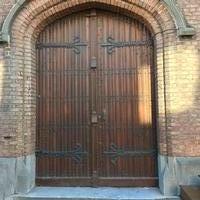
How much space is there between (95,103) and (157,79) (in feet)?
4.21

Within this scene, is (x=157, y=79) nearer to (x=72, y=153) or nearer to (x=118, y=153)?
(x=118, y=153)

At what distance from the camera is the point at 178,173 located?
6270 millimetres

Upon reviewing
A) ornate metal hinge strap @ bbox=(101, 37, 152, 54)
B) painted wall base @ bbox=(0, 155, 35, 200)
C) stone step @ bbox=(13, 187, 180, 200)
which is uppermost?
ornate metal hinge strap @ bbox=(101, 37, 152, 54)

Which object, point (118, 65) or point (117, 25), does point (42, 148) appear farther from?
point (117, 25)

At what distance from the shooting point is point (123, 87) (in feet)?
23.0

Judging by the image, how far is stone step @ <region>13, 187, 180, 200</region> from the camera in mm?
6281

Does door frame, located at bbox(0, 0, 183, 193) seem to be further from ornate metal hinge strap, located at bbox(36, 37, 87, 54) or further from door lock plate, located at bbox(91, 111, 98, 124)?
door lock plate, located at bbox(91, 111, 98, 124)

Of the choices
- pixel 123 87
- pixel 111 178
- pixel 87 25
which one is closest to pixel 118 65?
pixel 123 87

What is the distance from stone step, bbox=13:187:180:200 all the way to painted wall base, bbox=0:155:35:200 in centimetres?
15

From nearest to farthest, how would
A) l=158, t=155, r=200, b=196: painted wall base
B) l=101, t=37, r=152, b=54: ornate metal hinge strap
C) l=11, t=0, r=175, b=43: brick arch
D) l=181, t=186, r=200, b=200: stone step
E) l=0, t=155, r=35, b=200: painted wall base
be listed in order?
l=181, t=186, r=200, b=200: stone step → l=158, t=155, r=200, b=196: painted wall base → l=0, t=155, r=35, b=200: painted wall base → l=11, t=0, r=175, b=43: brick arch → l=101, t=37, r=152, b=54: ornate metal hinge strap

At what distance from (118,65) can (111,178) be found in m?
2.20

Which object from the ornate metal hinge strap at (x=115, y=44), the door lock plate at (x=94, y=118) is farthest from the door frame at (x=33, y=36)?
the door lock plate at (x=94, y=118)

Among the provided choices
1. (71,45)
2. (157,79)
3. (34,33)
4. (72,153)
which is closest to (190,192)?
(157,79)

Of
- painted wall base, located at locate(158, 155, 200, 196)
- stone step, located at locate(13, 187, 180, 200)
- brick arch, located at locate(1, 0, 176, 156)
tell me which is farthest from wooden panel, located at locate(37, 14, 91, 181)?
painted wall base, located at locate(158, 155, 200, 196)
